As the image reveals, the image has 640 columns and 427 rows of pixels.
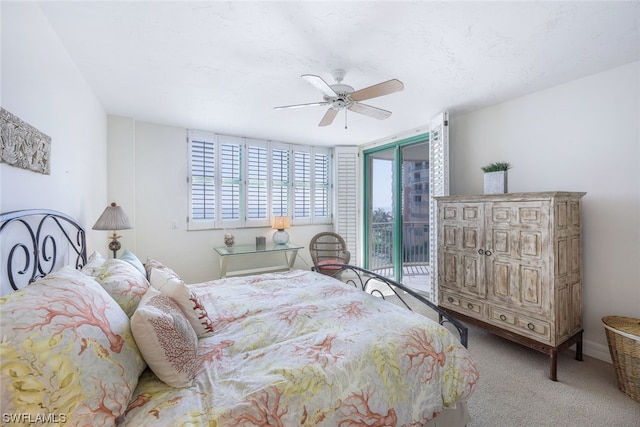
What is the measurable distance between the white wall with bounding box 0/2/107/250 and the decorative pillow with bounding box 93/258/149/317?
1.61 ft

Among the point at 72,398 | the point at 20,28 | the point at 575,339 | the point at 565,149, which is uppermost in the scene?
the point at 20,28

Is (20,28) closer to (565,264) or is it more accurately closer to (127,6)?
(127,6)

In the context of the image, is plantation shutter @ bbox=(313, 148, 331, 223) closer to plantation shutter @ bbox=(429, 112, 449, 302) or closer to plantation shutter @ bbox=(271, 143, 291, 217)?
plantation shutter @ bbox=(271, 143, 291, 217)

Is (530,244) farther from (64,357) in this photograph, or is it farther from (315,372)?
(64,357)

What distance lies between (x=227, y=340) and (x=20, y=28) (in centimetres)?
191

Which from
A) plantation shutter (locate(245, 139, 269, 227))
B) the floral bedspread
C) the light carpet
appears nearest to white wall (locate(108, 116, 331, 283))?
plantation shutter (locate(245, 139, 269, 227))

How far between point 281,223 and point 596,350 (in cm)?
377

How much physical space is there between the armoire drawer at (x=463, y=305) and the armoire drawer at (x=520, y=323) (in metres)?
0.11

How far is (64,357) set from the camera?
31.5 inches

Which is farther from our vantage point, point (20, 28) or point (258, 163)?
point (258, 163)

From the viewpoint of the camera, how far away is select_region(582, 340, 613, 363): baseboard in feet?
7.73

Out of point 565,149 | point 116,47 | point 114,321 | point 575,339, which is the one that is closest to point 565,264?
point 575,339

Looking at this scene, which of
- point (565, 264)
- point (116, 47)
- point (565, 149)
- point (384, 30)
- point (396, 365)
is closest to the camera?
point (396, 365)

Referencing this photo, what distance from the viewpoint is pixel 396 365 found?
1.28 m
